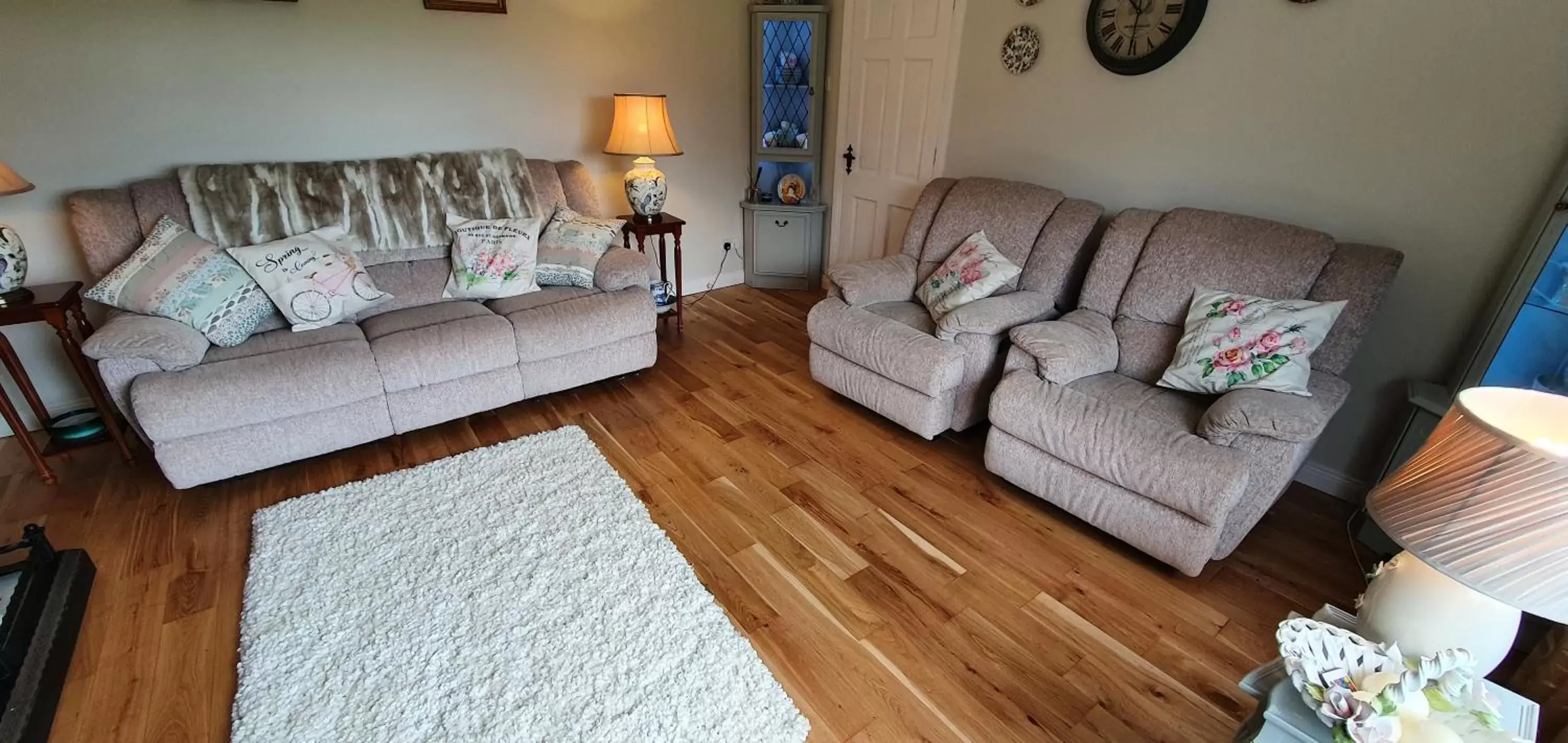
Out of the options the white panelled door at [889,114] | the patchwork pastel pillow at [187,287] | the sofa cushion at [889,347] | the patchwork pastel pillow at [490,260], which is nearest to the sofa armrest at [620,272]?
the patchwork pastel pillow at [490,260]

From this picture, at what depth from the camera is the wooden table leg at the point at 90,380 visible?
2.13 metres

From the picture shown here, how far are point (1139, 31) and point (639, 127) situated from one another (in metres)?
2.25

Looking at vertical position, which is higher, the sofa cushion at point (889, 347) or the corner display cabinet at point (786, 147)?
the corner display cabinet at point (786, 147)

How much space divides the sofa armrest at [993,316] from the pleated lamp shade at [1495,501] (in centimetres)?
141

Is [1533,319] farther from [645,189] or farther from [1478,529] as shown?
[645,189]

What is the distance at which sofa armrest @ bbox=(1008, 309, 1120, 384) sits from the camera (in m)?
2.13

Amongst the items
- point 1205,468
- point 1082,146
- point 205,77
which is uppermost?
A: point 205,77

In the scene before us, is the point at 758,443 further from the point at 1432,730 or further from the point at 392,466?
the point at 1432,730

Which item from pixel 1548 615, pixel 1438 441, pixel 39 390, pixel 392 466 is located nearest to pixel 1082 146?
pixel 1438 441

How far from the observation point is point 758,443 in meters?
2.58

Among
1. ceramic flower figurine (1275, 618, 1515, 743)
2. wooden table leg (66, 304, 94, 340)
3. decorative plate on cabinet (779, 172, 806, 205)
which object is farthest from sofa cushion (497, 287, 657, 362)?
ceramic flower figurine (1275, 618, 1515, 743)

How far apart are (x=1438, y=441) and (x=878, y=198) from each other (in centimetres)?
312

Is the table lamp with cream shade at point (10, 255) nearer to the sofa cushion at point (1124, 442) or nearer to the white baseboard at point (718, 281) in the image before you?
the white baseboard at point (718, 281)

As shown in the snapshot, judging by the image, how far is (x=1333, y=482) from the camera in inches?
92.0
